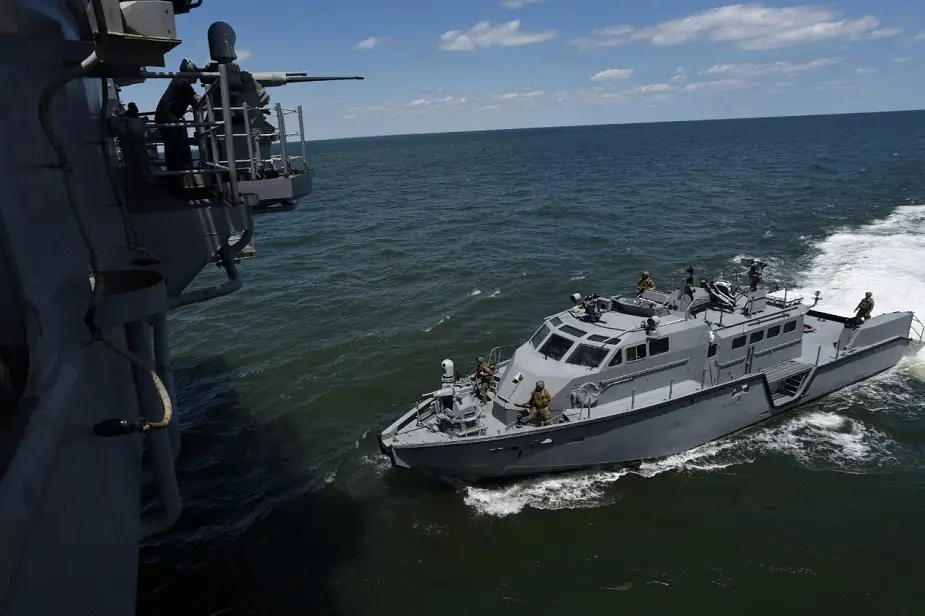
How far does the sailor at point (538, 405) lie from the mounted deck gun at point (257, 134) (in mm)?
7350

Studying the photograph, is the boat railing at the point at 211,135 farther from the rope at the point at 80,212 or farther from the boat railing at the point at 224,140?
the rope at the point at 80,212

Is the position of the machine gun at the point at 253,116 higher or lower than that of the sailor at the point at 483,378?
higher

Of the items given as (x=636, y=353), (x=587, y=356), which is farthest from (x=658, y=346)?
(x=587, y=356)

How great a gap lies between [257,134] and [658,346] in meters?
11.1

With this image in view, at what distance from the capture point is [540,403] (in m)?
14.6

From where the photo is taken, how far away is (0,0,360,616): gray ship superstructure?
332 cm

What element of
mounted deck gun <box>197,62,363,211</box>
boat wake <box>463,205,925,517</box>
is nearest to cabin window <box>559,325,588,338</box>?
boat wake <box>463,205,925,517</box>

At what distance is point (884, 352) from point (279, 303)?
948 inches

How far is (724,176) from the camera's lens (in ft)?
225

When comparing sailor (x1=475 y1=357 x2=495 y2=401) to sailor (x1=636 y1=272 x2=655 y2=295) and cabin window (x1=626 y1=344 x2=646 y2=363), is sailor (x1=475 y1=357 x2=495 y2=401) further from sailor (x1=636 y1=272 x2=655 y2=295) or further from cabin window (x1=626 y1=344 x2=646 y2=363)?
sailor (x1=636 y1=272 x2=655 y2=295)

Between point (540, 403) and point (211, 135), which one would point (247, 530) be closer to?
point (540, 403)

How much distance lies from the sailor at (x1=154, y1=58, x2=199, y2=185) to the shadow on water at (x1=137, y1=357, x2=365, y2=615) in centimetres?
847

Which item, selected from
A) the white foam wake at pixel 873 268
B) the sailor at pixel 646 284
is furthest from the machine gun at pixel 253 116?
the white foam wake at pixel 873 268

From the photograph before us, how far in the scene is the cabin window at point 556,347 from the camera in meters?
16.0
